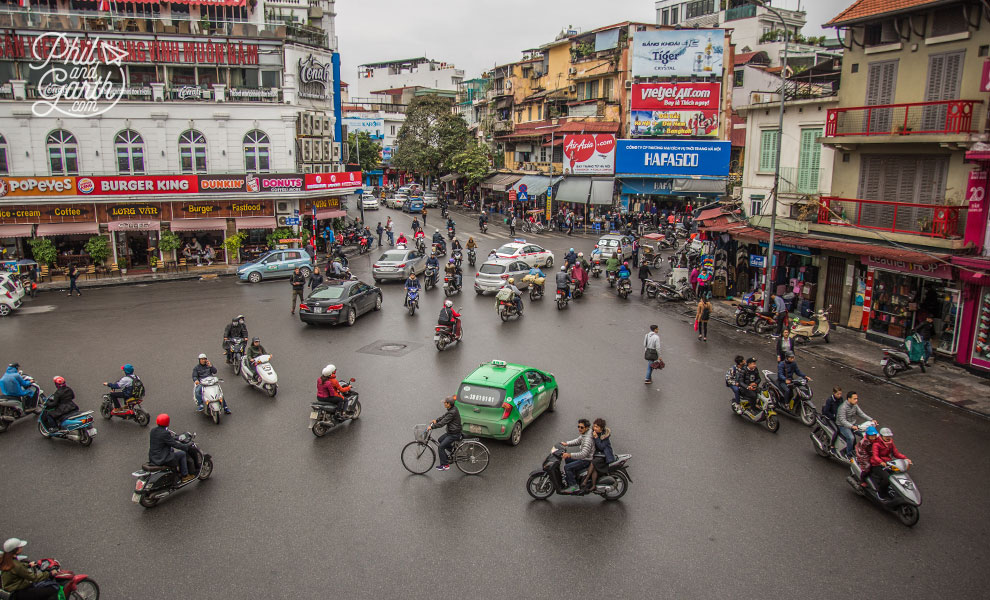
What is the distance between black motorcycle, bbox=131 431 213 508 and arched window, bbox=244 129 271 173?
29.9 m

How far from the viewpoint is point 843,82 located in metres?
22.0

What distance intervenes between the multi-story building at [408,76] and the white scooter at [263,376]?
106902 millimetres

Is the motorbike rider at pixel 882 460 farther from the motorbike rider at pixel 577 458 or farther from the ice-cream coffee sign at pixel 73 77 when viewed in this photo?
the ice-cream coffee sign at pixel 73 77

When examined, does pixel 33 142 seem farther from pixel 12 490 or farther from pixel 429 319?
pixel 12 490

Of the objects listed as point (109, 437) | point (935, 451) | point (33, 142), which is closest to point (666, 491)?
point (935, 451)

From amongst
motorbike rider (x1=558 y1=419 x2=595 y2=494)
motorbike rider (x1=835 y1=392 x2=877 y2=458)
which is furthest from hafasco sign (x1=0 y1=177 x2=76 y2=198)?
motorbike rider (x1=835 y1=392 x2=877 y2=458)

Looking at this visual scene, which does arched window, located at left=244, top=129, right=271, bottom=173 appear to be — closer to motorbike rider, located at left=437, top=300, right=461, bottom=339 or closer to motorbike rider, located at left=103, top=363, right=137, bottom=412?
motorbike rider, located at left=437, top=300, right=461, bottom=339

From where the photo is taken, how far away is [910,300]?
19.6m

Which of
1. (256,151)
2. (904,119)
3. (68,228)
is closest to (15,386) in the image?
(68,228)

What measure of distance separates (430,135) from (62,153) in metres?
41.6

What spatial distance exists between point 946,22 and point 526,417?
1697 centimetres

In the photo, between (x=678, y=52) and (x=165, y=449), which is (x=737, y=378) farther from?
(x=678, y=52)

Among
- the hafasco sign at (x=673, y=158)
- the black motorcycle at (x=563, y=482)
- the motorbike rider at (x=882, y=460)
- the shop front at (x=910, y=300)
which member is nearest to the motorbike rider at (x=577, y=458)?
the black motorcycle at (x=563, y=482)

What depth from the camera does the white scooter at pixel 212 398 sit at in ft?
45.8
